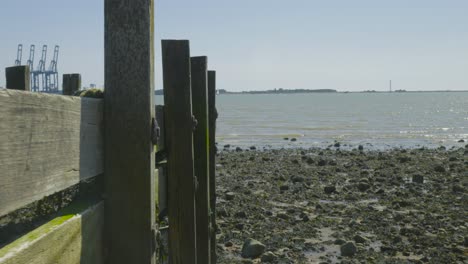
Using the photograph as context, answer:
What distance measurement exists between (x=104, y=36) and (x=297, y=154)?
25815mm

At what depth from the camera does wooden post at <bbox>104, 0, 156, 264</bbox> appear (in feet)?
7.75

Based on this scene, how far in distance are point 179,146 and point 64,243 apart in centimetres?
217

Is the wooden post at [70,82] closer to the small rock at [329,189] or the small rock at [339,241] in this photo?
the small rock at [339,241]

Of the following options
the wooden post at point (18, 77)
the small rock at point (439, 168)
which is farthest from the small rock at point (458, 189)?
the wooden post at point (18, 77)

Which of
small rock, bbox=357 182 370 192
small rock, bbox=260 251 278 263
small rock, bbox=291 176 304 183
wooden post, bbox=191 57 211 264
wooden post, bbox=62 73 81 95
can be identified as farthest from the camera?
small rock, bbox=291 176 304 183

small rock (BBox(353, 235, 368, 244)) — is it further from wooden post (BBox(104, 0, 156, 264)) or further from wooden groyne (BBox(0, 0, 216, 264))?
wooden post (BBox(104, 0, 156, 264))

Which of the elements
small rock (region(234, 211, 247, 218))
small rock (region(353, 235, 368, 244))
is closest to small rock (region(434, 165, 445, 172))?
small rock (region(234, 211, 247, 218))

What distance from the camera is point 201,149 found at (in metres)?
5.25

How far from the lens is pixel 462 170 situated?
20656 millimetres

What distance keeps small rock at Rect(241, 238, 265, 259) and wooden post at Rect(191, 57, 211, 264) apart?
3.55 metres

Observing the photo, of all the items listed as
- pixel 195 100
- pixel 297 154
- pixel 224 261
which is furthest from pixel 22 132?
pixel 297 154

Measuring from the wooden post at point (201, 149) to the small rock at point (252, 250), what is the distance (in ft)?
11.7

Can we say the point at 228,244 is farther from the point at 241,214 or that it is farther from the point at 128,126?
the point at 128,126

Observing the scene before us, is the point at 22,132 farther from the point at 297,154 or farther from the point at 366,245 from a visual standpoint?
the point at 297,154
